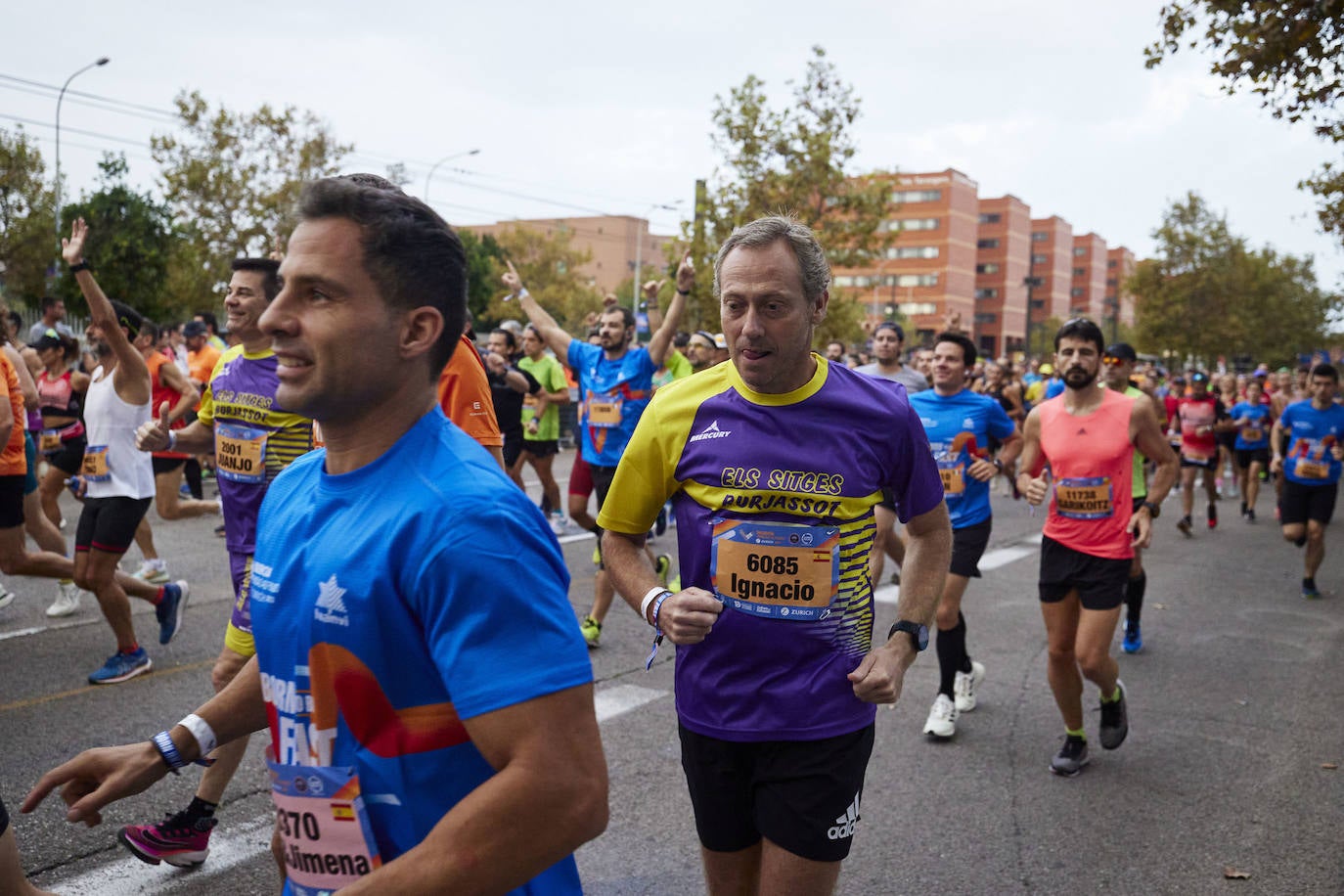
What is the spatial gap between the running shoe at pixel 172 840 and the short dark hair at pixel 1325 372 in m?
10.7

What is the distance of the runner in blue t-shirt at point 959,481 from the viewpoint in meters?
5.96

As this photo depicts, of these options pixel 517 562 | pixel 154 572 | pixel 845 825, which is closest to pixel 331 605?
pixel 517 562

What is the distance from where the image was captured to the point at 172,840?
12.9ft

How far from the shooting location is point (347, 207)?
1617 mm

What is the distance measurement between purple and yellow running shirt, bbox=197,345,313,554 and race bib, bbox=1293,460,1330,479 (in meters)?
9.55

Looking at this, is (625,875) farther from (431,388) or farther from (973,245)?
(973,245)

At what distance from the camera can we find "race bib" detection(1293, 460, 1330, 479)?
34.7ft

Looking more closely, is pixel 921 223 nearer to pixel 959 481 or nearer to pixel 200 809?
pixel 959 481

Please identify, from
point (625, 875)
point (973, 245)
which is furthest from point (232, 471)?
point (973, 245)

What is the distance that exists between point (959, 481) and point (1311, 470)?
20.2 feet

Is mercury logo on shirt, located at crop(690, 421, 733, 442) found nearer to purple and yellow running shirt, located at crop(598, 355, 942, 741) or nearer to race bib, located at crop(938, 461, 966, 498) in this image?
purple and yellow running shirt, located at crop(598, 355, 942, 741)

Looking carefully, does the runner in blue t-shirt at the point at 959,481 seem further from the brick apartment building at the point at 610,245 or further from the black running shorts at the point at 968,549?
the brick apartment building at the point at 610,245

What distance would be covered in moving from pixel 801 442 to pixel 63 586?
684 centimetres

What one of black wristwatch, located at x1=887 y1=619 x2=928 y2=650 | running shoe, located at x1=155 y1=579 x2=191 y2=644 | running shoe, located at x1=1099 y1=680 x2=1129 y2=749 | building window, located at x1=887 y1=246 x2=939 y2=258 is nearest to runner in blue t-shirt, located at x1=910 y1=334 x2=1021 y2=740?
running shoe, located at x1=1099 y1=680 x2=1129 y2=749
